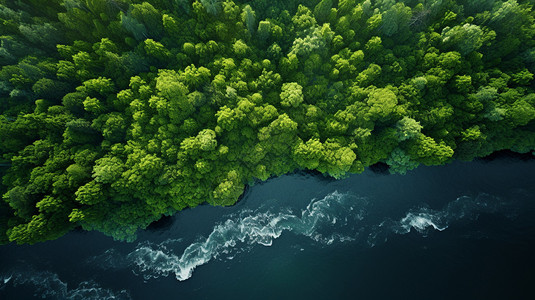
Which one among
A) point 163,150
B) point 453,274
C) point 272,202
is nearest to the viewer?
point 163,150

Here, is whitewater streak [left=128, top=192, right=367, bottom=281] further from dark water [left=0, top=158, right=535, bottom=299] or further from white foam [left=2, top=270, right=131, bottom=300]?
white foam [left=2, top=270, right=131, bottom=300]

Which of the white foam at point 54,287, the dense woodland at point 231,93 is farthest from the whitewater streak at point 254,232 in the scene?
the dense woodland at point 231,93

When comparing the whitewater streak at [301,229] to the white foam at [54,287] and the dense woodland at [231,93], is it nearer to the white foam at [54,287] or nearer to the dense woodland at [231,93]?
the white foam at [54,287]

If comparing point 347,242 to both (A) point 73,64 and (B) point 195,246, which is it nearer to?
(B) point 195,246

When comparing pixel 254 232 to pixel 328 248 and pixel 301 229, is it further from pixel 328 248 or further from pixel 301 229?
pixel 328 248

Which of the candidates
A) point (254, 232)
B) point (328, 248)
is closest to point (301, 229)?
point (328, 248)

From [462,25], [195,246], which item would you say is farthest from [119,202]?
[462,25]
